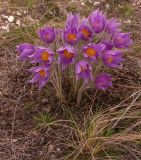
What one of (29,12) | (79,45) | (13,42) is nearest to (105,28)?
(79,45)

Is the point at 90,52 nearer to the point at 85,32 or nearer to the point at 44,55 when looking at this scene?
the point at 85,32

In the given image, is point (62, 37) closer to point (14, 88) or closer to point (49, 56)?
point (49, 56)

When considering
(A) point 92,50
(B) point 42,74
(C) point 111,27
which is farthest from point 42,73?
(C) point 111,27

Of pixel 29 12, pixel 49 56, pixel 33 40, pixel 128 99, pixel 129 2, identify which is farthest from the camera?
pixel 129 2

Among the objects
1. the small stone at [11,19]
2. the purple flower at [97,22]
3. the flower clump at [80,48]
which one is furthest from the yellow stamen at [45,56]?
the small stone at [11,19]

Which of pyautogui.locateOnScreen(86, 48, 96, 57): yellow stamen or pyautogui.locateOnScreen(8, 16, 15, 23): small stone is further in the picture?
pyautogui.locateOnScreen(8, 16, 15, 23): small stone

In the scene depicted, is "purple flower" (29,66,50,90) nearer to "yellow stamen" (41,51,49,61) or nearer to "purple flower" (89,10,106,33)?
"yellow stamen" (41,51,49,61)

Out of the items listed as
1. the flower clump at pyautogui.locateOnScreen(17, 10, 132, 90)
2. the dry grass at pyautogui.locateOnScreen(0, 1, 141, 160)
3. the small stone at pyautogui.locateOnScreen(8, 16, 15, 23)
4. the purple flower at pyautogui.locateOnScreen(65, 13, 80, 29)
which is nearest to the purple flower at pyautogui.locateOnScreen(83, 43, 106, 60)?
the flower clump at pyautogui.locateOnScreen(17, 10, 132, 90)

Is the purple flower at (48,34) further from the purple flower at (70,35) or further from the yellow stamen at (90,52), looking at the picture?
the yellow stamen at (90,52)
